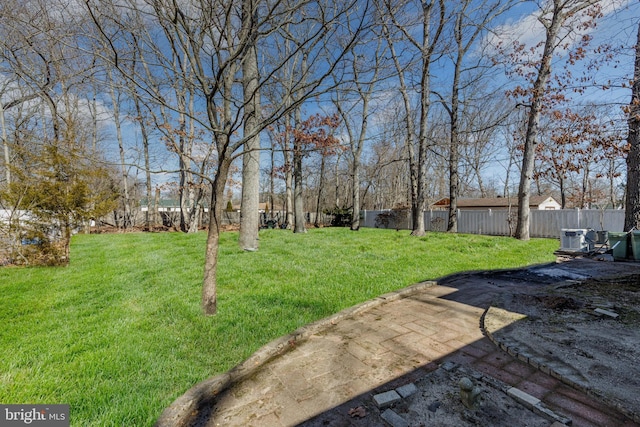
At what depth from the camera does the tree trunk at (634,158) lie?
424 centimetres

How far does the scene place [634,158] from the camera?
5.45m

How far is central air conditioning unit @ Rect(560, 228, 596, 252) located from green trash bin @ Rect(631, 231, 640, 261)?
1542 millimetres

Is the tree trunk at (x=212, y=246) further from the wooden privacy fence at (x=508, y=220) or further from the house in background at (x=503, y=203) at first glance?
the house in background at (x=503, y=203)

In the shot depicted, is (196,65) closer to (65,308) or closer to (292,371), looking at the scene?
(292,371)

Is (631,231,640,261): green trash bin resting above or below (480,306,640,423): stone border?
above

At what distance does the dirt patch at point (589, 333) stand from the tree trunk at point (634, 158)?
8.64 feet

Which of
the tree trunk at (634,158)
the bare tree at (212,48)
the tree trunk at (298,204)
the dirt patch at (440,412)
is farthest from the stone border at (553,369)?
the tree trunk at (298,204)

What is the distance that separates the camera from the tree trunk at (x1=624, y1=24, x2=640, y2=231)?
167 inches

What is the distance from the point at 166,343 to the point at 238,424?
4.13ft

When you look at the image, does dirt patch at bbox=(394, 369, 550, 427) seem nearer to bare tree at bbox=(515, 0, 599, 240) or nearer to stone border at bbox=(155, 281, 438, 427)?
stone border at bbox=(155, 281, 438, 427)

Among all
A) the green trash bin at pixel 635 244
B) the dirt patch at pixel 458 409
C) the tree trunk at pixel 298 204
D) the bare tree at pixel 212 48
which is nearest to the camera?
the dirt patch at pixel 458 409

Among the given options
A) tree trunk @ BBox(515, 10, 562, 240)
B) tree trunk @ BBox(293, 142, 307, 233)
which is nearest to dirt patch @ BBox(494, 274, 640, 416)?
tree trunk @ BBox(515, 10, 562, 240)

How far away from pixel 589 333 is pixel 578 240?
23.7 feet

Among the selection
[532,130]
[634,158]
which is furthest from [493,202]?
[634,158]
